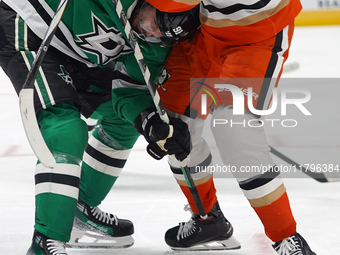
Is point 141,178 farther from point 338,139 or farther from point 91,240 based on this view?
point 338,139

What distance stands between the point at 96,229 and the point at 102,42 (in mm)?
695

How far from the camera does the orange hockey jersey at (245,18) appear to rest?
1.39 m

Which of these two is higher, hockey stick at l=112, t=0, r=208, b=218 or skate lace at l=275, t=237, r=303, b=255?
hockey stick at l=112, t=0, r=208, b=218

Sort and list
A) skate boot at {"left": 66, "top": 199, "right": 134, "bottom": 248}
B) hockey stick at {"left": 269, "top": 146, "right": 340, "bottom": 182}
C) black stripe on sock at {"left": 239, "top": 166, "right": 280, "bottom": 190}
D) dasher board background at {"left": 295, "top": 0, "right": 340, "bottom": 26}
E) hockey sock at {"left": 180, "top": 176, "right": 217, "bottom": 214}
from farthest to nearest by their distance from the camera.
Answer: dasher board background at {"left": 295, "top": 0, "right": 340, "bottom": 26}, hockey stick at {"left": 269, "top": 146, "right": 340, "bottom": 182}, skate boot at {"left": 66, "top": 199, "right": 134, "bottom": 248}, hockey sock at {"left": 180, "top": 176, "right": 217, "bottom": 214}, black stripe on sock at {"left": 239, "top": 166, "right": 280, "bottom": 190}

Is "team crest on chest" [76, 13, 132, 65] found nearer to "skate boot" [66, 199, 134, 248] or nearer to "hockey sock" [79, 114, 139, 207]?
"hockey sock" [79, 114, 139, 207]

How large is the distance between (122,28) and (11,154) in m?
1.56

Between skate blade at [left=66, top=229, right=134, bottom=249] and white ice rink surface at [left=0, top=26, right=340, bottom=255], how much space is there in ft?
0.10

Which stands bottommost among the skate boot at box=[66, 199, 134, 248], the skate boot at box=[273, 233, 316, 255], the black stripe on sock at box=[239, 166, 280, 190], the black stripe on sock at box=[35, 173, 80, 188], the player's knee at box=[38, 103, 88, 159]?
the skate boot at box=[66, 199, 134, 248]

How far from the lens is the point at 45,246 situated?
1.25 meters

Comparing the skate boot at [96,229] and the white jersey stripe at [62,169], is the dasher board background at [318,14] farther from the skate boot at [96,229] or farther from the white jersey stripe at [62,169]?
the white jersey stripe at [62,169]

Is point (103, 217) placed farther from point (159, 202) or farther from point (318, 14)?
point (318, 14)

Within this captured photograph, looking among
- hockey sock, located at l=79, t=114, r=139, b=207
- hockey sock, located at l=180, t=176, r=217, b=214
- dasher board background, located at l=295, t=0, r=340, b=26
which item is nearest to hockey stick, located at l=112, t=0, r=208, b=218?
hockey sock, located at l=180, t=176, r=217, b=214

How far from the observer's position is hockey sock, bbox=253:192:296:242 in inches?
54.1

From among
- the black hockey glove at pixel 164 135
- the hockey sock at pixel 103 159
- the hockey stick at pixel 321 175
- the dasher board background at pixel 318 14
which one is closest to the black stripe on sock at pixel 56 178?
the black hockey glove at pixel 164 135
